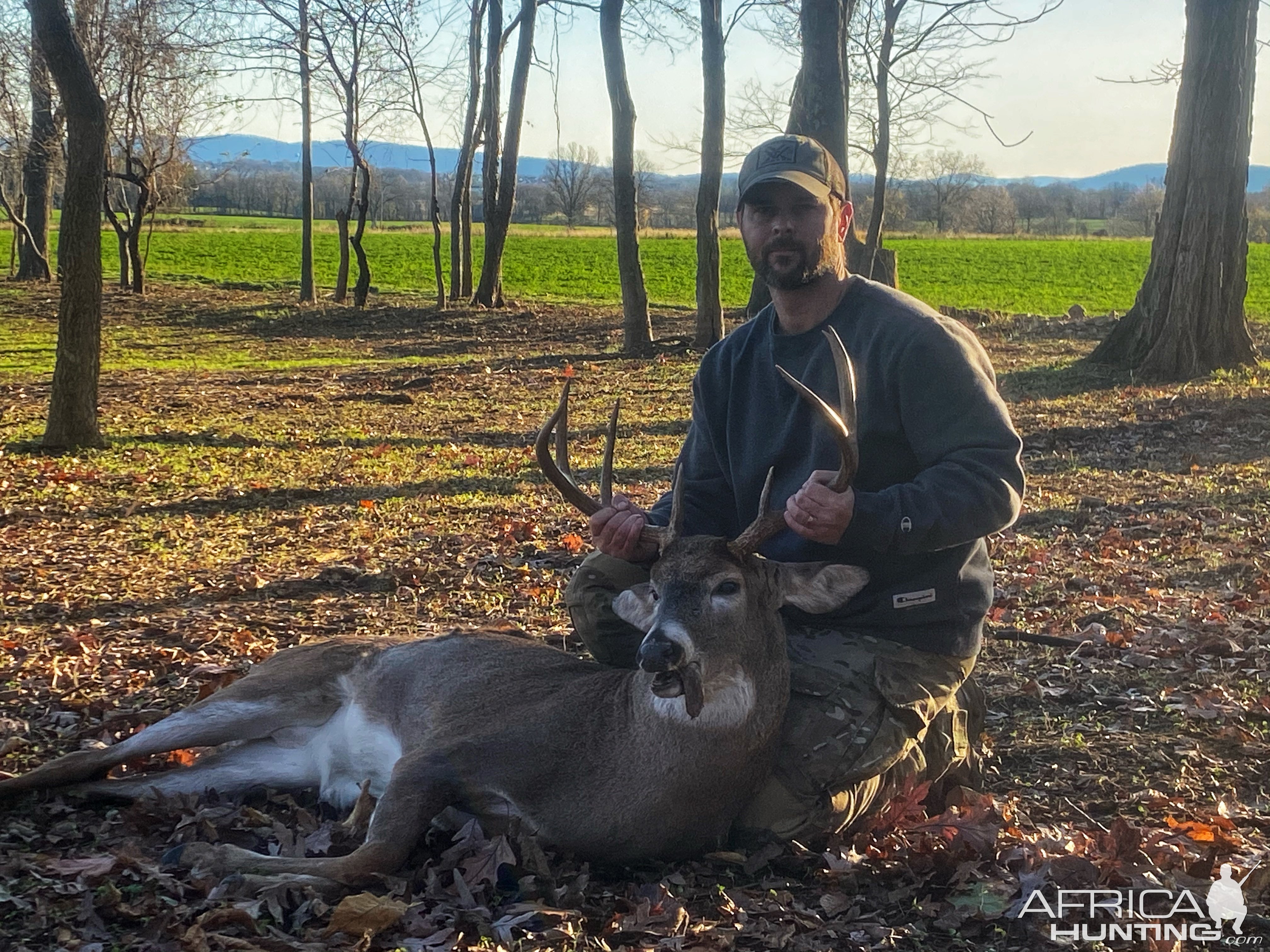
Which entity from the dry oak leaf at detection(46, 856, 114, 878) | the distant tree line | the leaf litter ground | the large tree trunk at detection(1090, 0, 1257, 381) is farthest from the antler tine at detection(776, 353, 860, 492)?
the distant tree line

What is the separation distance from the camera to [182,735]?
4.36 m

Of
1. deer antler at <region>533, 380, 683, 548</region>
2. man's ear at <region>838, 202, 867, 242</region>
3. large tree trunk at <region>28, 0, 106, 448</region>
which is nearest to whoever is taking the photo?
deer antler at <region>533, 380, 683, 548</region>

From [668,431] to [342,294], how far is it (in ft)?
65.6

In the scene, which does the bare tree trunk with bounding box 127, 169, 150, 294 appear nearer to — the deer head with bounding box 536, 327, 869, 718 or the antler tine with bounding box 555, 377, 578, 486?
the antler tine with bounding box 555, 377, 578, 486

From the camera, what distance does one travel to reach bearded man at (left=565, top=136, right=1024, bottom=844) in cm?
379

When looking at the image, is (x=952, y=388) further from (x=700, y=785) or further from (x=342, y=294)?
(x=342, y=294)

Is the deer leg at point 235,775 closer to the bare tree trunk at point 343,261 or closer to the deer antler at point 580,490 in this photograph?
the deer antler at point 580,490

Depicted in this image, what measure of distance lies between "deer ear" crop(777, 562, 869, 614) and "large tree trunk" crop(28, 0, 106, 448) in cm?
747

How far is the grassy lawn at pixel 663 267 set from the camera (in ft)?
109

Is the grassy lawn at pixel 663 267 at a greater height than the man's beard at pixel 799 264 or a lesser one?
greater

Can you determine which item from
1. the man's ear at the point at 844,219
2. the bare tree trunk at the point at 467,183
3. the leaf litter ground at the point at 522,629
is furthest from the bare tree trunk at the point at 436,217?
the man's ear at the point at 844,219

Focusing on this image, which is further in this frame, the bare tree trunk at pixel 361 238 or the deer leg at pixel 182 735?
the bare tree trunk at pixel 361 238

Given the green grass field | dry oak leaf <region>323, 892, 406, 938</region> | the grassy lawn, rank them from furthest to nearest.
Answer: the green grass field < the grassy lawn < dry oak leaf <region>323, 892, 406, 938</region>

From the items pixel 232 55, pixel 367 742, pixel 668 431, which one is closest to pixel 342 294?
pixel 232 55
